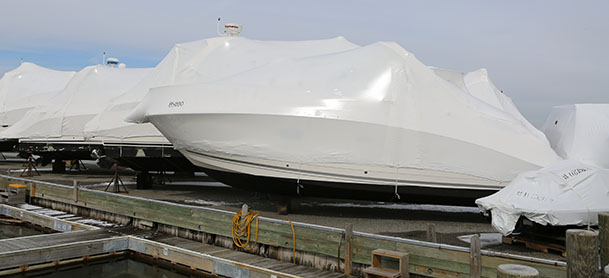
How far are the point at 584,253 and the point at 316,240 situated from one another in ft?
14.6

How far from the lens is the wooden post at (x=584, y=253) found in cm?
589

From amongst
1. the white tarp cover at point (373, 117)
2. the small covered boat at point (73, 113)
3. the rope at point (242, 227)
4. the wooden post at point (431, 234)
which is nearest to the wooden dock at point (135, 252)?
the rope at point (242, 227)

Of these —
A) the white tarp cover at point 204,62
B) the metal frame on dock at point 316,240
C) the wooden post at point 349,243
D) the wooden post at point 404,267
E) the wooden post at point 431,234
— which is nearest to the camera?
the metal frame on dock at point 316,240

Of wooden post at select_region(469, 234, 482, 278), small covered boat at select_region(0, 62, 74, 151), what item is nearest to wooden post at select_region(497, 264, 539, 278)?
wooden post at select_region(469, 234, 482, 278)

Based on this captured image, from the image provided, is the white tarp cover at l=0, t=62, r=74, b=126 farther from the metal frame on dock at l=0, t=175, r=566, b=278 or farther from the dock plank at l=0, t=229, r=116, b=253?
the dock plank at l=0, t=229, r=116, b=253

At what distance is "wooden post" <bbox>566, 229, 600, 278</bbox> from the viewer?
5.89 metres

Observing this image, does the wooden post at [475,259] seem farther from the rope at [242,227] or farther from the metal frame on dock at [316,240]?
the rope at [242,227]

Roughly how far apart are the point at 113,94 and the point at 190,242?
44.8ft

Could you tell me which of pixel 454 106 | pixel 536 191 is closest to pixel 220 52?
pixel 454 106

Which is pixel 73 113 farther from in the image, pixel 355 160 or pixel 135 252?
pixel 355 160

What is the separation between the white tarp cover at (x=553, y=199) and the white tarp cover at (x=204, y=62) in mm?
9080

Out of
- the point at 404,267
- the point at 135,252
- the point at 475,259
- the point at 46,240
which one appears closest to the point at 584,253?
the point at 475,259

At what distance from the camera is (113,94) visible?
898 inches

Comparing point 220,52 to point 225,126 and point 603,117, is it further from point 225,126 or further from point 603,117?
point 603,117
